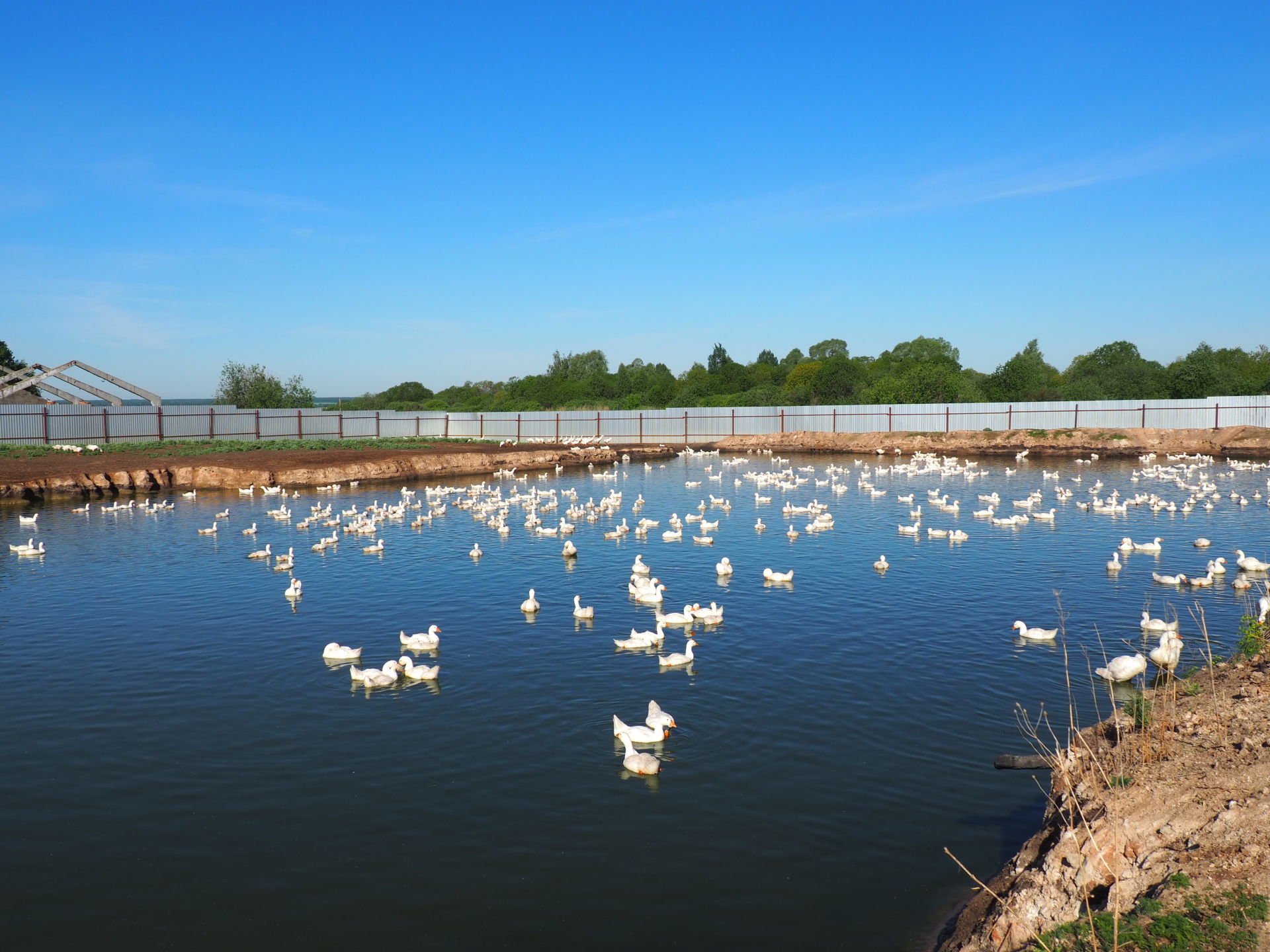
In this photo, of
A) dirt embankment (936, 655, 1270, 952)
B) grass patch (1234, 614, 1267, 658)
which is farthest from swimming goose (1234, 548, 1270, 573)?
dirt embankment (936, 655, 1270, 952)

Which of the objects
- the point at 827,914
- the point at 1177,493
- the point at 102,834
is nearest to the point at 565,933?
the point at 827,914

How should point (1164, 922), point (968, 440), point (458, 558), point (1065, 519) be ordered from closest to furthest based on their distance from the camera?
1. point (1164, 922)
2. point (458, 558)
3. point (1065, 519)
4. point (968, 440)

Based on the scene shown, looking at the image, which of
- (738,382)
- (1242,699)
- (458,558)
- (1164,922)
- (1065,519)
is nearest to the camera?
(1164,922)

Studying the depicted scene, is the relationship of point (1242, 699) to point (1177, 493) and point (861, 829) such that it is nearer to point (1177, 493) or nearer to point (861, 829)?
point (861, 829)

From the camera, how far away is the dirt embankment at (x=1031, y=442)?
200 feet

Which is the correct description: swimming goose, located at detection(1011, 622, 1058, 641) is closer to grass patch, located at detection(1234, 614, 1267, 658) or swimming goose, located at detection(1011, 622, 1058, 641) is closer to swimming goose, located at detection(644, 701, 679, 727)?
grass patch, located at detection(1234, 614, 1267, 658)

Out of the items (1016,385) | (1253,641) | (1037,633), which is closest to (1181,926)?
(1253,641)

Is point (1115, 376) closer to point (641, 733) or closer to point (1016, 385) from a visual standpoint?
point (1016, 385)

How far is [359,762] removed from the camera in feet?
38.0

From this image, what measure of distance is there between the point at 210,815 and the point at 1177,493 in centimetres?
3939

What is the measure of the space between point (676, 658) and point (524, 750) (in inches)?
163

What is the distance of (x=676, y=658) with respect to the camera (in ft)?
50.4

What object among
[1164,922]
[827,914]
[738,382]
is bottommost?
[827,914]

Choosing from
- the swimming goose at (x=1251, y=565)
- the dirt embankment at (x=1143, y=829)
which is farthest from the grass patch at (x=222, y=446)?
the dirt embankment at (x=1143, y=829)
